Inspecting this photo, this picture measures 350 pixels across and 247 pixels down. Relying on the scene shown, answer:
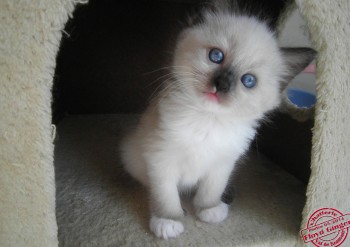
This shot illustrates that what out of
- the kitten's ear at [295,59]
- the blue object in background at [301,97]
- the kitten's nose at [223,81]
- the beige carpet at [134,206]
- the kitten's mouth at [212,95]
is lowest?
the beige carpet at [134,206]

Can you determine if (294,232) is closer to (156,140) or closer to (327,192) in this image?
(327,192)

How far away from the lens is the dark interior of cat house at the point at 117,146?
1.09 meters

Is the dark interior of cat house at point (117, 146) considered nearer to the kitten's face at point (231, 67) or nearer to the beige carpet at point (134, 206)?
the beige carpet at point (134, 206)

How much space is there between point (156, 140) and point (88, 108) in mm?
1164

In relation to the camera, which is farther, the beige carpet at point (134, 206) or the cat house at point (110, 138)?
the beige carpet at point (134, 206)

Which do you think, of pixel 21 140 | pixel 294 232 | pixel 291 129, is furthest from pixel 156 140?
pixel 291 129

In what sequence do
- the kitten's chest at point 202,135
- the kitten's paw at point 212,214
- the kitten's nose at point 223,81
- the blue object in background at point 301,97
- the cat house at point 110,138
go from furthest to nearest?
the blue object in background at point 301,97
the kitten's paw at point 212,214
the kitten's chest at point 202,135
the kitten's nose at point 223,81
the cat house at point 110,138

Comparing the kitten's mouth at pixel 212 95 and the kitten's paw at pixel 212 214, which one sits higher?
the kitten's mouth at pixel 212 95

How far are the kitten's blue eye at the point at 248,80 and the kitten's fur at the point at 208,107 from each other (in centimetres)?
1

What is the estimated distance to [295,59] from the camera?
3.43ft

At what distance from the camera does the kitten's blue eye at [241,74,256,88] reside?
0.95 meters

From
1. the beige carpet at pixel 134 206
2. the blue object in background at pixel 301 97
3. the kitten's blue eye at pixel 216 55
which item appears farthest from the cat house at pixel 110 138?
the blue object in background at pixel 301 97

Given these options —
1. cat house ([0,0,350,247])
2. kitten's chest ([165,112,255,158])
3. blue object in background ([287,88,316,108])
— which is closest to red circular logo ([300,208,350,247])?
cat house ([0,0,350,247])

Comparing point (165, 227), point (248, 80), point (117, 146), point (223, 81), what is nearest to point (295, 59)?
point (248, 80)
